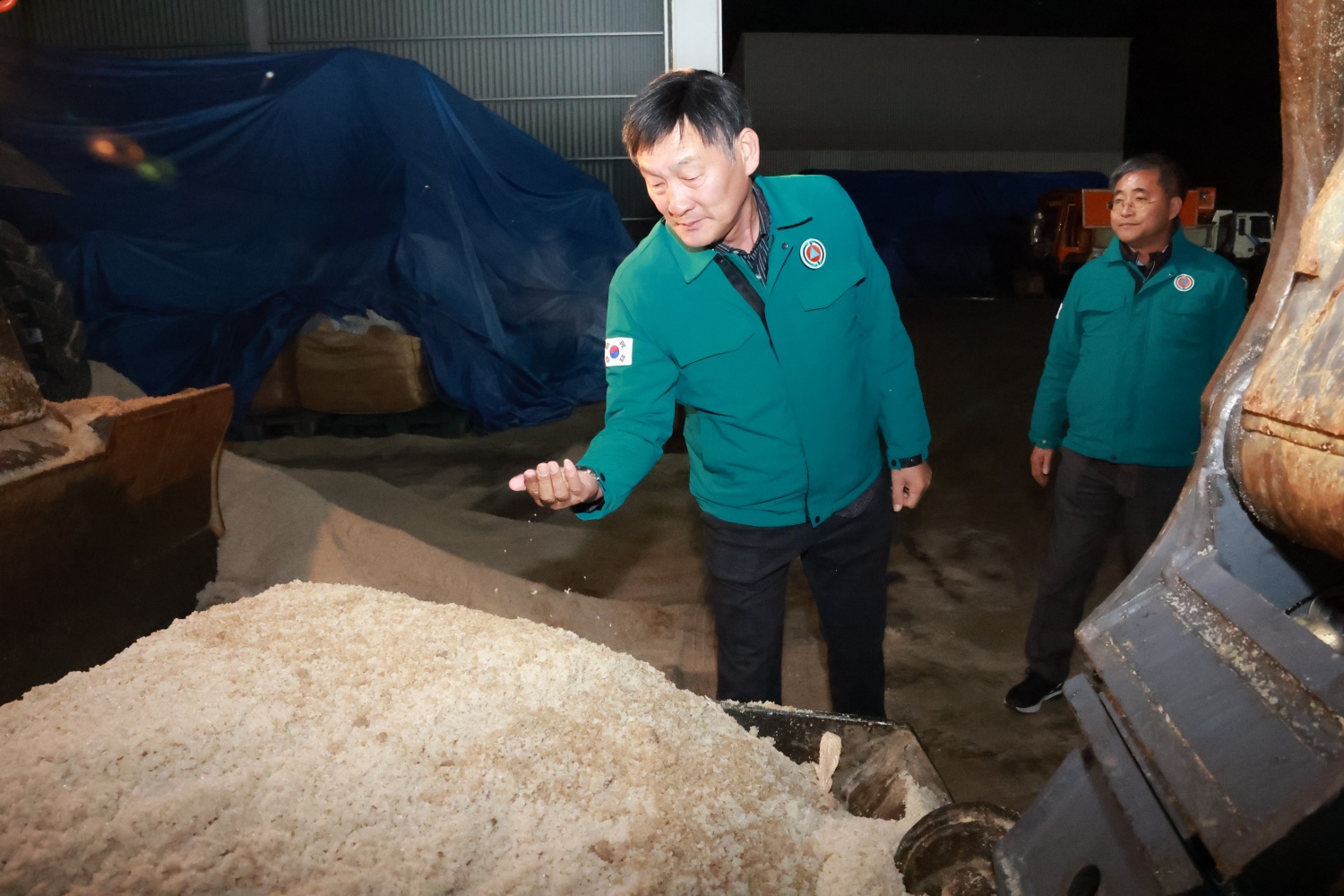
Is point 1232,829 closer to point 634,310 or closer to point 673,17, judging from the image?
point 634,310

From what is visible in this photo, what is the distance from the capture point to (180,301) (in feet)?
18.2

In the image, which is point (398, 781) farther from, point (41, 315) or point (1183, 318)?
point (41, 315)

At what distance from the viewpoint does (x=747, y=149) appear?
186 cm

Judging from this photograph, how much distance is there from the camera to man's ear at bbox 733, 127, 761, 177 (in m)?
1.82

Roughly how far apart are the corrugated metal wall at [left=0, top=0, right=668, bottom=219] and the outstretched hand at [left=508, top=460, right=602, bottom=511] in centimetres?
609

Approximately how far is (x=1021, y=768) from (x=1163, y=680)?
1.93m

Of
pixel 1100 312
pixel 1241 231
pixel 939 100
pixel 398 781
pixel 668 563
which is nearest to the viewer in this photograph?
pixel 398 781

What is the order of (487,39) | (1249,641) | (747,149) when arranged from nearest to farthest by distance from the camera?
(1249,641), (747,149), (487,39)

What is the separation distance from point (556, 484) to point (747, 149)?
2.67 feet

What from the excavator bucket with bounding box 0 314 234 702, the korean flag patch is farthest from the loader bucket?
the korean flag patch

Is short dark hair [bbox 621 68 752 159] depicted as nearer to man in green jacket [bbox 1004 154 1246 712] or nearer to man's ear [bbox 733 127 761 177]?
man's ear [bbox 733 127 761 177]

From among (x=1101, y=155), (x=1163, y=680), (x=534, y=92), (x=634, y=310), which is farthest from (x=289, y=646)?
(x=1101, y=155)

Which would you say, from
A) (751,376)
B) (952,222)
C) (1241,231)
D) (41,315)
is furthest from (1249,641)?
(952,222)

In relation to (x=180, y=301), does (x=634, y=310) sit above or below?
above
